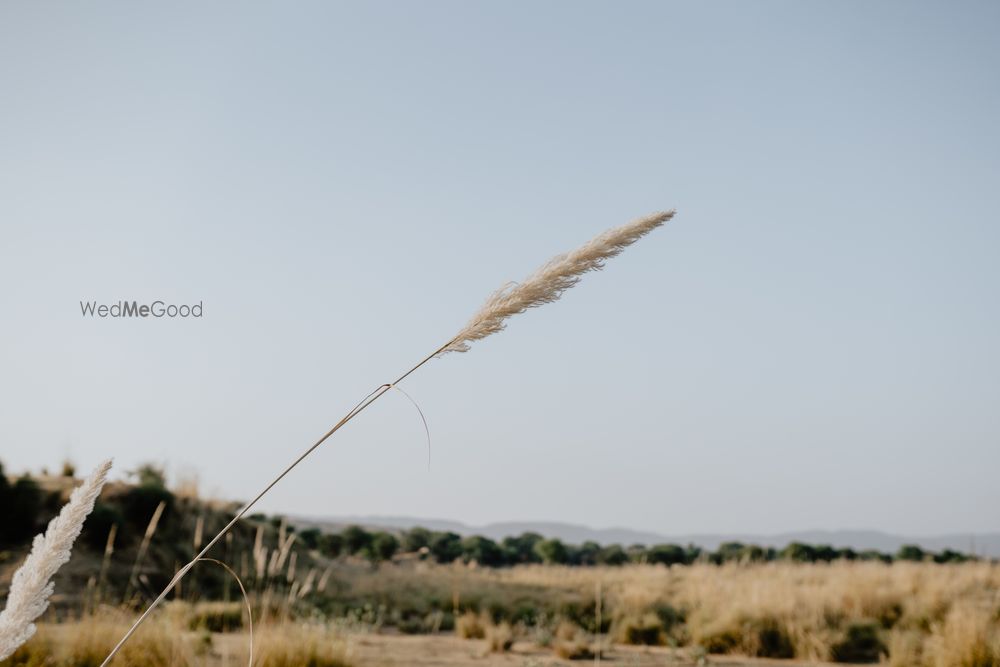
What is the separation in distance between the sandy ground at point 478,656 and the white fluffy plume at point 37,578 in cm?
647

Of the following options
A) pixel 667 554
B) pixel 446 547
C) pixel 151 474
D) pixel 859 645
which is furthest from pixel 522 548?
pixel 859 645

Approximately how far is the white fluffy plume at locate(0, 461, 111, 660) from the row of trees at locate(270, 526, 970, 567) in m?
28.0

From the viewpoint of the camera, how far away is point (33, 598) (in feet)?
3.19

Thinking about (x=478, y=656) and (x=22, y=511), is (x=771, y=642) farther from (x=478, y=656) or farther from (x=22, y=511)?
(x=22, y=511)

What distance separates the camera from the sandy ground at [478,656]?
7.91 m

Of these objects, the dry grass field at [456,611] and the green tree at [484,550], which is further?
the green tree at [484,550]

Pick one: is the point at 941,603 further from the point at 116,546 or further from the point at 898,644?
the point at 116,546

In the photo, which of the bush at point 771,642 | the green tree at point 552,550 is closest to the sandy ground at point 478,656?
the bush at point 771,642

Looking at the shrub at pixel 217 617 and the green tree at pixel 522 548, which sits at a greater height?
the shrub at pixel 217 617

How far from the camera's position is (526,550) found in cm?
3694

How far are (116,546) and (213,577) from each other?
7.22 feet

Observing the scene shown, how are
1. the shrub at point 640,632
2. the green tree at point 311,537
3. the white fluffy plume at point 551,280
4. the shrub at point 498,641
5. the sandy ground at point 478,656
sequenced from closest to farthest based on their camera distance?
the white fluffy plume at point 551,280, the sandy ground at point 478,656, the shrub at point 498,641, the shrub at point 640,632, the green tree at point 311,537

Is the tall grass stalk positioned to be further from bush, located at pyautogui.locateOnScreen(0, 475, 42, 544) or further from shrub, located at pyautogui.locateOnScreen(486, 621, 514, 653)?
bush, located at pyautogui.locateOnScreen(0, 475, 42, 544)

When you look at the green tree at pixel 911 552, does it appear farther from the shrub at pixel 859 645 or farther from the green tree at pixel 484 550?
the shrub at pixel 859 645
